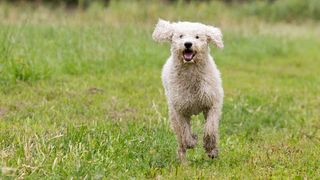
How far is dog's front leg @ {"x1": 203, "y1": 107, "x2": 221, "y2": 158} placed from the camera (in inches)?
285

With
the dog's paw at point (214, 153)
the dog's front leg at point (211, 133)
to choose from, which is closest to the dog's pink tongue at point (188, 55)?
the dog's front leg at point (211, 133)

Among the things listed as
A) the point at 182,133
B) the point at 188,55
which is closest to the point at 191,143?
the point at 182,133

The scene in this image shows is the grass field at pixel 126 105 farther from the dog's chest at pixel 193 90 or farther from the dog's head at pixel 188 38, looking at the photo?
the dog's head at pixel 188 38

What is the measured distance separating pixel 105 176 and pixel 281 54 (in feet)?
51.8

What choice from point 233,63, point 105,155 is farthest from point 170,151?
point 233,63

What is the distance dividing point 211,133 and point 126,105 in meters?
3.45

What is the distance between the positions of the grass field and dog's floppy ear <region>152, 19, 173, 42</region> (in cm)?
110

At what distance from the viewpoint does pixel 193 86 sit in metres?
7.40

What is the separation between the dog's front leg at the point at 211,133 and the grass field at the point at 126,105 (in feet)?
0.32

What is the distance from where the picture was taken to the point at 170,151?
7.50 meters

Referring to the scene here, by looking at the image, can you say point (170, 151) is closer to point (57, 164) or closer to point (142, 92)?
point (57, 164)

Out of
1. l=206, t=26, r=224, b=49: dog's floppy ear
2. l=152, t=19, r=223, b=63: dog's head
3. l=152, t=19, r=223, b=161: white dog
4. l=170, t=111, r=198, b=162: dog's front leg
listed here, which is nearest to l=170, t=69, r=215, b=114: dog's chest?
l=152, t=19, r=223, b=161: white dog

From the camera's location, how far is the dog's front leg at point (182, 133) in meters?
7.30

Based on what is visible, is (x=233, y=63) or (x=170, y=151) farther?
(x=233, y=63)
